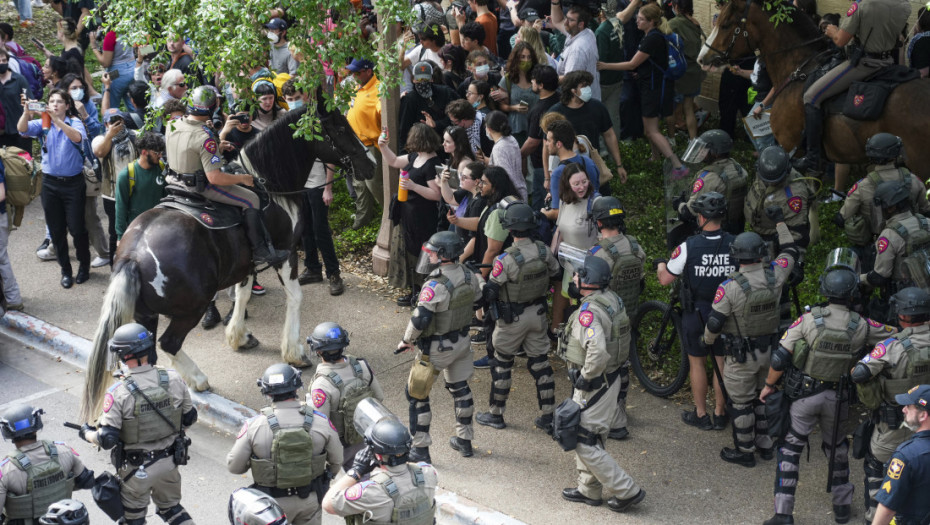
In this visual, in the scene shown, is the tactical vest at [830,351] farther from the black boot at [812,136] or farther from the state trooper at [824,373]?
the black boot at [812,136]

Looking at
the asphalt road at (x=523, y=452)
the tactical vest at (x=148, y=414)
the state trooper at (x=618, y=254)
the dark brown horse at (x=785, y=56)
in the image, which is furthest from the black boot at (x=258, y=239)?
the dark brown horse at (x=785, y=56)

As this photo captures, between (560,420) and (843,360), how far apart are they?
6.60 ft

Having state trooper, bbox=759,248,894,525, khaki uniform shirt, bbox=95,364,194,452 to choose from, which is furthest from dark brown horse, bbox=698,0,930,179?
khaki uniform shirt, bbox=95,364,194,452

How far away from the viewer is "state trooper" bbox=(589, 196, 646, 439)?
843 cm

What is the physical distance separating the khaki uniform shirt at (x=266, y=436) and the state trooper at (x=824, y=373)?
326cm

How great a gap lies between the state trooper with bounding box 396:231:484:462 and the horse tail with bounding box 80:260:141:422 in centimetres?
226

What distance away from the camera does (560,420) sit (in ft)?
24.0

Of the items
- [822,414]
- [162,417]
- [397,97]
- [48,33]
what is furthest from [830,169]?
[48,33]

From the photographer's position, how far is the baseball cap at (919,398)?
235 inches

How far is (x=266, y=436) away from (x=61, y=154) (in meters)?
6.67

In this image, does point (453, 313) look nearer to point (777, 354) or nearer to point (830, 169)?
point (777, 354)

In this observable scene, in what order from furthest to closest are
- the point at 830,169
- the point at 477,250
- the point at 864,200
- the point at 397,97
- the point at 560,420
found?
the point at 830,169
the point at 397,97
the point at 477,250
the point at 864,200
the point at 560,420

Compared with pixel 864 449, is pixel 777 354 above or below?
above

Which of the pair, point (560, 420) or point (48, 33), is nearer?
point (560, 420)
